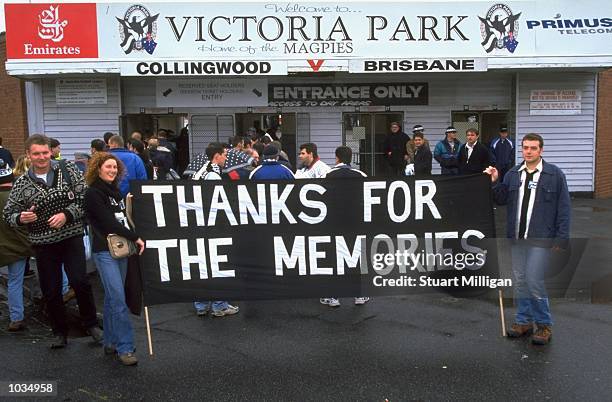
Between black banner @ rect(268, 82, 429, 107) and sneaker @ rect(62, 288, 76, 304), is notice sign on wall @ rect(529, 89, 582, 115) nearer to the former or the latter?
black banner @ rect(268, 82, 429, 107)

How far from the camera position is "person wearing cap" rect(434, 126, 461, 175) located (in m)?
11.0

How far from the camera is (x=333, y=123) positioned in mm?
15273

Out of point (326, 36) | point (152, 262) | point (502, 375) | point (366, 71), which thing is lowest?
point (502, 375)

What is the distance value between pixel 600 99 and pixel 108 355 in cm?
1452

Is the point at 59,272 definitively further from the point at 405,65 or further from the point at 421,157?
the point at 405,65

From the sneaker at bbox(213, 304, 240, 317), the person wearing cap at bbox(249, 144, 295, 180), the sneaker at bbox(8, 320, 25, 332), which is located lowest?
the sneaker at bbox(213, 304, 240, 317)

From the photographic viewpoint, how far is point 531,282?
5070mm

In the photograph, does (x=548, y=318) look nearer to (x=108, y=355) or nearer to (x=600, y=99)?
(x=108, y=355)

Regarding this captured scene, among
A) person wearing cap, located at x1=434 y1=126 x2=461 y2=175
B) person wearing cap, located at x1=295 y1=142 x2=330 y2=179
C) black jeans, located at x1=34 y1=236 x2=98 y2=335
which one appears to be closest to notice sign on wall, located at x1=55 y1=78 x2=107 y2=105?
person wearing cap, located at x1=434 y1=126 x2=461 y2=175

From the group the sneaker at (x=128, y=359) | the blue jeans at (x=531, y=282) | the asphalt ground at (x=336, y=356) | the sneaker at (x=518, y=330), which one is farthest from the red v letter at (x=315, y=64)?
the sneaker at (x=128, y=359)

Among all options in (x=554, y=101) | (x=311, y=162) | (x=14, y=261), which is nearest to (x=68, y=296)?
(x=14, y=261)

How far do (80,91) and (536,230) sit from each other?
1263 centimetres

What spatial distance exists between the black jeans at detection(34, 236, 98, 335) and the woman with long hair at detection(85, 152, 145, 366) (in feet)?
1.59

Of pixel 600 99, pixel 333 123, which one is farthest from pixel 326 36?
pixel 600 99
